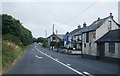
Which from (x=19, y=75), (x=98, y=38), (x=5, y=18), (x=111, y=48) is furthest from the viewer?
(x=5, y=18)

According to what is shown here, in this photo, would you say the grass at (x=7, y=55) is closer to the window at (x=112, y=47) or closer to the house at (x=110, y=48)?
the house at (x=110, y=48)

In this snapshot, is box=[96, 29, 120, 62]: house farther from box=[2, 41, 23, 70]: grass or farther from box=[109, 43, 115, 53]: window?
box=[2, 41, 23, 70]: grass

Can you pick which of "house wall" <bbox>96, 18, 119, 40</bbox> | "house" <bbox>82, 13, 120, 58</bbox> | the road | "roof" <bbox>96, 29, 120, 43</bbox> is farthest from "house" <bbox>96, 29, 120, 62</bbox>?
the road

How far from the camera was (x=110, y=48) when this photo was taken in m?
40.4

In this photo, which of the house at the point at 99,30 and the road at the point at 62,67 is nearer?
the road at the point at 62,67

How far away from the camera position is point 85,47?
55.8 metres

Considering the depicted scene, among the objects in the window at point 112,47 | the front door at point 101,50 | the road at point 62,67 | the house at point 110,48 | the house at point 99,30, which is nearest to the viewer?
the road at point 62,67

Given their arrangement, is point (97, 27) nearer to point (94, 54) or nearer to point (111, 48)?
point (94, 54)

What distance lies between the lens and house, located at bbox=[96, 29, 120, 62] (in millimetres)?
37406

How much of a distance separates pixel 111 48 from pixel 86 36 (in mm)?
15279

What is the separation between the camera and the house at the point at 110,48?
123 ft

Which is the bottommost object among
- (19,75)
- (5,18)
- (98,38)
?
(19,75)

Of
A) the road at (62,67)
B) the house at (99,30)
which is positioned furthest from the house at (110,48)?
the road at (62,67)

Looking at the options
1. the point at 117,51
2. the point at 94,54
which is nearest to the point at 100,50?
the point at 94,54
